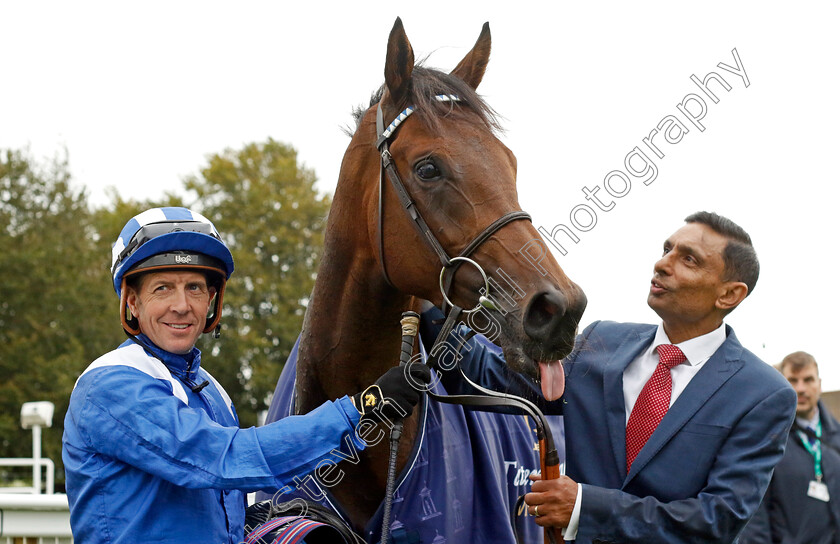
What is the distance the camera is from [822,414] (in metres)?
5.42

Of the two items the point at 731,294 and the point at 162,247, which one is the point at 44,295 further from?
the point at 731,294

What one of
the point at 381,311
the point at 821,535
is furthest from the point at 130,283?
the point at 821,535

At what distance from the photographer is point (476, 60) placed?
2951mm

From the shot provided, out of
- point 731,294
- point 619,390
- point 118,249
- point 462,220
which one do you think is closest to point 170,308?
point 118,249

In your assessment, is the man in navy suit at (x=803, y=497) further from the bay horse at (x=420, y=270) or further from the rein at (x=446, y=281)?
→ the rein at (x=446, y=281)

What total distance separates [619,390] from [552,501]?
0.54 metres

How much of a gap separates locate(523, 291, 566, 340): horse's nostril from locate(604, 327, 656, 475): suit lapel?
665 mm

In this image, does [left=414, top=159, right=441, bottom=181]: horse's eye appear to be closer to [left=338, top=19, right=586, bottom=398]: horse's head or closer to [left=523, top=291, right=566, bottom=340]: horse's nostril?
[left=338, top=19, right=586, bottom=398]: horse's head

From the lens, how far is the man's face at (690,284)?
2.64m

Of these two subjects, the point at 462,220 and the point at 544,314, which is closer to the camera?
the point at 544,314

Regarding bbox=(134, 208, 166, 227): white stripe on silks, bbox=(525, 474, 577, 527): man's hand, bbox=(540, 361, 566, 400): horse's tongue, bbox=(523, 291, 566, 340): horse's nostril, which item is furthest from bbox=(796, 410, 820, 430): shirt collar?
bbox=(134, 208, 166, 227): white stripe on silks

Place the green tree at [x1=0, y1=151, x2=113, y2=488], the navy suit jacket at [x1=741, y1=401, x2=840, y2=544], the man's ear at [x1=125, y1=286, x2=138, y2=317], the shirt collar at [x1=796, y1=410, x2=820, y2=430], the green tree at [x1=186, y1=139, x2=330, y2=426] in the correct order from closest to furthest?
the man's ear at [x1=125, y1=286, x2=138, y2=317] < the navy suit jacket at [x1=741, y1=401, x2=840, y2=544] < the shirt collar at [x1=796, y1=410, x2=820, y2=430] < the green tree at [x1=0, y1=151, x2=113, y2=488] < the green tree at [x1=186, y1=139, x2=330, y2=426]

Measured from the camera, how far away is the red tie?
101 inches

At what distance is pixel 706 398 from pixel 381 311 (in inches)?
43.4
